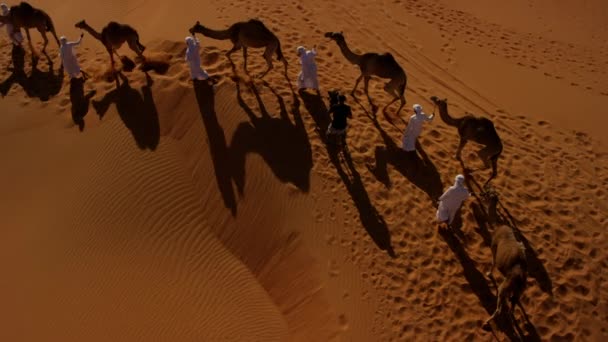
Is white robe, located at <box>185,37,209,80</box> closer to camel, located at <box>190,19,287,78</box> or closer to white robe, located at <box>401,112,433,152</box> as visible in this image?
camel, located at <box>190,19,287,78</box>

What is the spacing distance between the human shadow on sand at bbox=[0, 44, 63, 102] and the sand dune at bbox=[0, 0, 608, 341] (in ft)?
0.16

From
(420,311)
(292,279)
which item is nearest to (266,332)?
(292,279)

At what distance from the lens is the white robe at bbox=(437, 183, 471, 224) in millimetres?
8695

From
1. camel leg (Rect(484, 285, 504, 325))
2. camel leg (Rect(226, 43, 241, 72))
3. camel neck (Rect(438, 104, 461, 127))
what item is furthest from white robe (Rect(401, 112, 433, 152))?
camel leg (Rect(226, 43, 241, 72))

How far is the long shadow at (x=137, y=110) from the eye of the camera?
1067cm

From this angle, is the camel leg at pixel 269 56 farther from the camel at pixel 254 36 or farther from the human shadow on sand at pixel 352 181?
the human shadow on sand at pixel 352 181

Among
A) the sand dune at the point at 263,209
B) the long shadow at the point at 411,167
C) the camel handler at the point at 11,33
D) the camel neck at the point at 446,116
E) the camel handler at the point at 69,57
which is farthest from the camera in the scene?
the camel handler at the point at 11,33

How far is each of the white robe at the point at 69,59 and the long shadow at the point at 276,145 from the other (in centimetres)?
362

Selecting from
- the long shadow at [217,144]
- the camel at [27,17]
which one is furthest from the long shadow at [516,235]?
the camel at [27,17]

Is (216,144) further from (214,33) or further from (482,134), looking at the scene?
(482,134)

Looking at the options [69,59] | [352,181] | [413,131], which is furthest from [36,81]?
[413,131]

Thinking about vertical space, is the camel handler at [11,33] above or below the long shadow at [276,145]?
above

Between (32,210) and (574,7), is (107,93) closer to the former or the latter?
(32,210)

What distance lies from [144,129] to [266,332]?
16.3 ft
